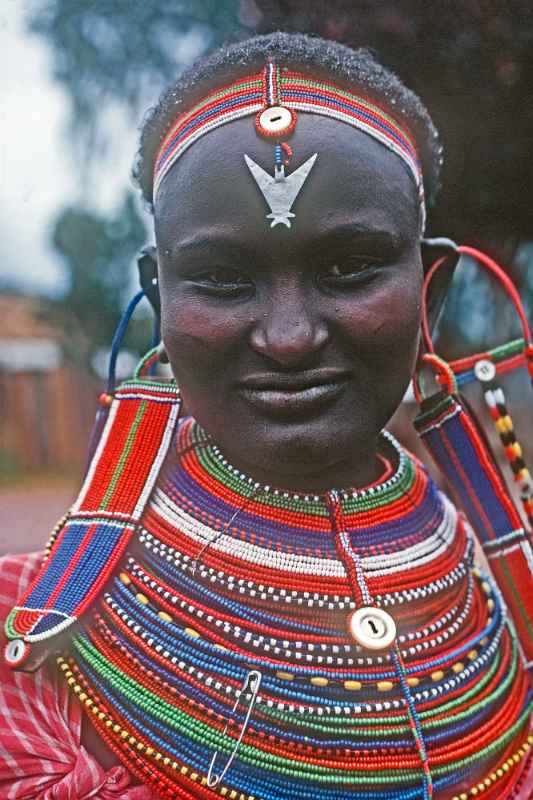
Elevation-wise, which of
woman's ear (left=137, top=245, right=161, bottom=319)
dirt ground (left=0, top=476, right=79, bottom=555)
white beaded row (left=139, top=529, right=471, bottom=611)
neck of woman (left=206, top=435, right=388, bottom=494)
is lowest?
dirt ground (left=0, top=476, right=79, bottom=555)

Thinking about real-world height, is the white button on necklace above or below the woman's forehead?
below

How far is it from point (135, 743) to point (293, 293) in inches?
22.3

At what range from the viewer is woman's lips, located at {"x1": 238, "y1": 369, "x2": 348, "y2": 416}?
897 mm

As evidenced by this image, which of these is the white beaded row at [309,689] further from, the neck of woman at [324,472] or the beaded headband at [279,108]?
the beaded headband at [279,108]

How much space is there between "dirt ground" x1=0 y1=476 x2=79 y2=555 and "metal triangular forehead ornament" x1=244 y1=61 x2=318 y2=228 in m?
2.79

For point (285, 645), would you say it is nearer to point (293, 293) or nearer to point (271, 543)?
point (271, 543)

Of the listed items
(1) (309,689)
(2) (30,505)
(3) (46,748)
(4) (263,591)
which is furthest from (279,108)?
(2) (30,505)

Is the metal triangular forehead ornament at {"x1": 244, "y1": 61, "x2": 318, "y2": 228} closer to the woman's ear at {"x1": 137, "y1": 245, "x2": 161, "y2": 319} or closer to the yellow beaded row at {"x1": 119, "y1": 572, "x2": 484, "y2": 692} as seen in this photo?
the woman's ear at {"x1": 137, "y1": 245, "x2": 161, "y2": 319}

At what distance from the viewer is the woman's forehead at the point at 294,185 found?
89 cm

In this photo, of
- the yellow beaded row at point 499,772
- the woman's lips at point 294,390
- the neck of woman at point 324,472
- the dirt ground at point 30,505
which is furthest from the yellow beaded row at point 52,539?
the dirt ground at point 30,505

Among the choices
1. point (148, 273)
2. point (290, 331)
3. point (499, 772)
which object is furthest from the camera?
point (148, 273)

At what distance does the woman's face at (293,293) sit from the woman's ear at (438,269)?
0.17 metres

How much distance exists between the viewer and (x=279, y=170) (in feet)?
2.92

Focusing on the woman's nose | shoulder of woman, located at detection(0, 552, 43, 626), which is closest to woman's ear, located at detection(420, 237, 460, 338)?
the woman's nose
